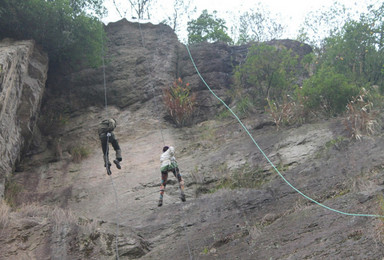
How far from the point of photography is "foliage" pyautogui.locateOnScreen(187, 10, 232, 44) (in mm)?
20016

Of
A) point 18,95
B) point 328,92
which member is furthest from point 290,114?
point 18,95

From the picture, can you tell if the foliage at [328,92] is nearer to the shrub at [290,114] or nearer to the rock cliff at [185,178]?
the shrub at [290,114]

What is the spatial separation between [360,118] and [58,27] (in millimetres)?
10246

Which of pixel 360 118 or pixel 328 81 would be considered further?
pixel 328 81

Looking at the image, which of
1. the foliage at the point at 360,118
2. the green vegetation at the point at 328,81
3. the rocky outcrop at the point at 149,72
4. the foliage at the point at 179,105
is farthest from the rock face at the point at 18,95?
the foliage at the point at 360,118

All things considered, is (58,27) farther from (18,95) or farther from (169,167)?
(169,167)

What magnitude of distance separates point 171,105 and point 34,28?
17.4ft

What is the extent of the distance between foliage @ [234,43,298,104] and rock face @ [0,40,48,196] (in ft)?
23.4

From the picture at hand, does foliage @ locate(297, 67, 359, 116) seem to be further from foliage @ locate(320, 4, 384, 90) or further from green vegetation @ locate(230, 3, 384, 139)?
foliage @ locate(320, 4, 384, 90)

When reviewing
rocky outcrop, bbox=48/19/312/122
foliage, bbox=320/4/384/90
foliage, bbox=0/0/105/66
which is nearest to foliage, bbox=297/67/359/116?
foliage, bbox=320/4/384/90

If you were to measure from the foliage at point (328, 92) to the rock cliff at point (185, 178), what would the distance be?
2.47 feet

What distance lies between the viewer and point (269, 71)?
15.6 meters

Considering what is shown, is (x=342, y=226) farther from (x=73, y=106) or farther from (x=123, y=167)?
(x=73, y=106)

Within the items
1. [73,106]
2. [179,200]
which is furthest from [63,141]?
[179,200]
